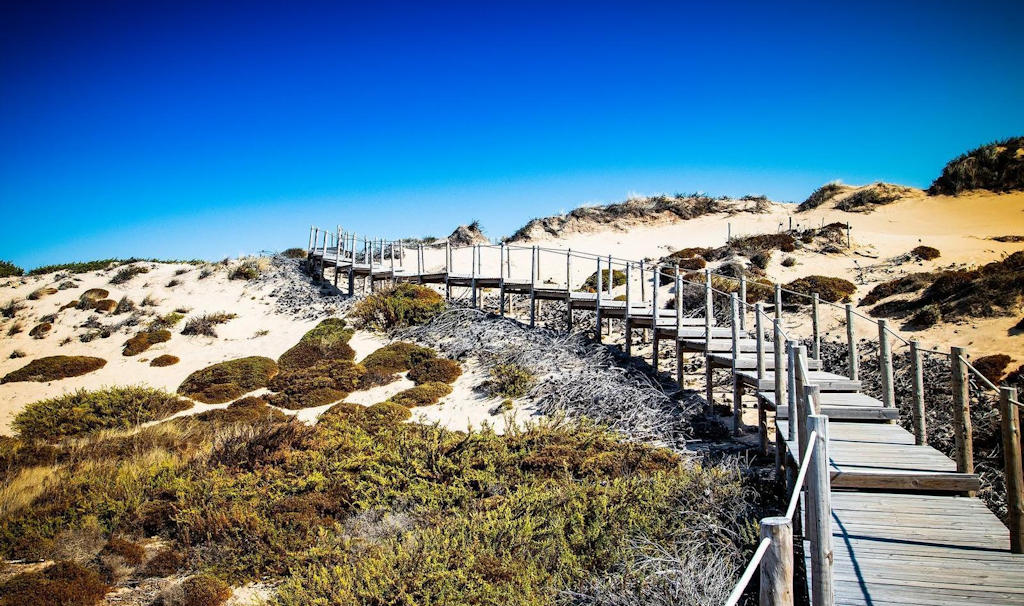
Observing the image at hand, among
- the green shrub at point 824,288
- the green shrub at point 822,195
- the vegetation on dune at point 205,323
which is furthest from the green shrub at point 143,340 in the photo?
the green shrub at point 822,195

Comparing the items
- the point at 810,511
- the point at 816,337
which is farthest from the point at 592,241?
the point at 810,511

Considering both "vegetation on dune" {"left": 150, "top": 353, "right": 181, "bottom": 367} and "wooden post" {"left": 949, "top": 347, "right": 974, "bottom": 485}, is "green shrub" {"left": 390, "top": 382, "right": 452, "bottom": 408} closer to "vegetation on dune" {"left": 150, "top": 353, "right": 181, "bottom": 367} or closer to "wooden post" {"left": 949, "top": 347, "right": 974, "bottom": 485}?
"vegetation on dune" {"left": 150, "top": 353, "right": 181, "bottom": 367}

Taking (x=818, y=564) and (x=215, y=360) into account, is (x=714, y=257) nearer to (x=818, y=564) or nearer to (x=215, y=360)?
(x=215, y=360)

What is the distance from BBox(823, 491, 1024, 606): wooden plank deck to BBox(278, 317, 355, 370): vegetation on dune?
1400 centimetres

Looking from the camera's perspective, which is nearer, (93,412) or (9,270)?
(93,412)

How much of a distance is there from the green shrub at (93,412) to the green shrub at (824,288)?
16.9m

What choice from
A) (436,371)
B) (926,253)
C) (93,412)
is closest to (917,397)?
(436,371)

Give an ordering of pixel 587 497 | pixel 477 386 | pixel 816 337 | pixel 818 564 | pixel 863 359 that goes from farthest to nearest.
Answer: pixel 477 386 → pixel 863 359 → pixel 816 337 → pixel 587 497 → pixel 818 564

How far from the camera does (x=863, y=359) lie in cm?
1188

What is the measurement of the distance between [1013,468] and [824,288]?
1382 centimetres

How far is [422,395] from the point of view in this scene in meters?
12.9

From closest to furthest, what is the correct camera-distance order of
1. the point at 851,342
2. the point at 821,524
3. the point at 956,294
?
the point at 821,524 → the point at 851,342 → the point at 956,294

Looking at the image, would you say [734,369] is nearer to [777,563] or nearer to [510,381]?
[510,381]

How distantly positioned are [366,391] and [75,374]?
A: 10.5 meters
